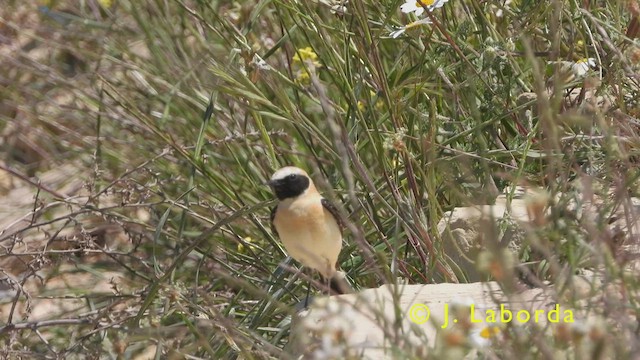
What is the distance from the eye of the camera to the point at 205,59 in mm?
3213

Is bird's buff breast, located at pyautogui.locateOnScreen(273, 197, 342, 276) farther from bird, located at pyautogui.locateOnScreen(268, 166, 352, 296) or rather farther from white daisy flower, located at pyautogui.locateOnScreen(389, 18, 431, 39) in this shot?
white daisy flower, located at pyautogui.locateOnScreen(389, 18, 431, 39)

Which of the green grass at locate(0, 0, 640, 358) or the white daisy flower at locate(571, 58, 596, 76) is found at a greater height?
the white daisy flower at locate(571, 58, 596, 76)

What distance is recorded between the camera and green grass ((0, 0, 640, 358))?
111 inches

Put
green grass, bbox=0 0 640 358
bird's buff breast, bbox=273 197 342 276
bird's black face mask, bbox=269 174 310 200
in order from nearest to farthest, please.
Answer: green grass, bbox=0 0 640 358 < bird's buff breast, bbox=273 197 342 276 < bird's black face mask, bbox=269 174 310 200

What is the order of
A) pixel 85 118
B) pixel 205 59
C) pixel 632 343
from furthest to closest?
pixel 85 118, pixel 205 59, pixel 632 343

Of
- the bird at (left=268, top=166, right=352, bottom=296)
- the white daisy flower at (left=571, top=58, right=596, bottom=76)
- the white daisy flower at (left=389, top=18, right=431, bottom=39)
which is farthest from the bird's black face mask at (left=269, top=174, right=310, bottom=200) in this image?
the white daisy flower at (left=571, top=58, right=596, bottom=76)

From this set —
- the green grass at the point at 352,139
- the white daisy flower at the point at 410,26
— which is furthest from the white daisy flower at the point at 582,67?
the white daisy flower at the point at 410,26

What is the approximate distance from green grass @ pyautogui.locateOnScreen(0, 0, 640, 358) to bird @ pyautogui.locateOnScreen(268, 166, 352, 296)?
72mm

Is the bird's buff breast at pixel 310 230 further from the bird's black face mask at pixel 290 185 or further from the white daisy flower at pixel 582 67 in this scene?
the white daisy flower at pixel 582 67

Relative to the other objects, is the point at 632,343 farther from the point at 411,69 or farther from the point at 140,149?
the point at 140,149

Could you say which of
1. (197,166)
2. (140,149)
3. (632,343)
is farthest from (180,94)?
(632,343)

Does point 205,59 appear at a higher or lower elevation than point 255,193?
higher

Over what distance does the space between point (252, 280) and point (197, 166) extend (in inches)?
16.3

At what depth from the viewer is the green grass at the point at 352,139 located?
2.83 meters
